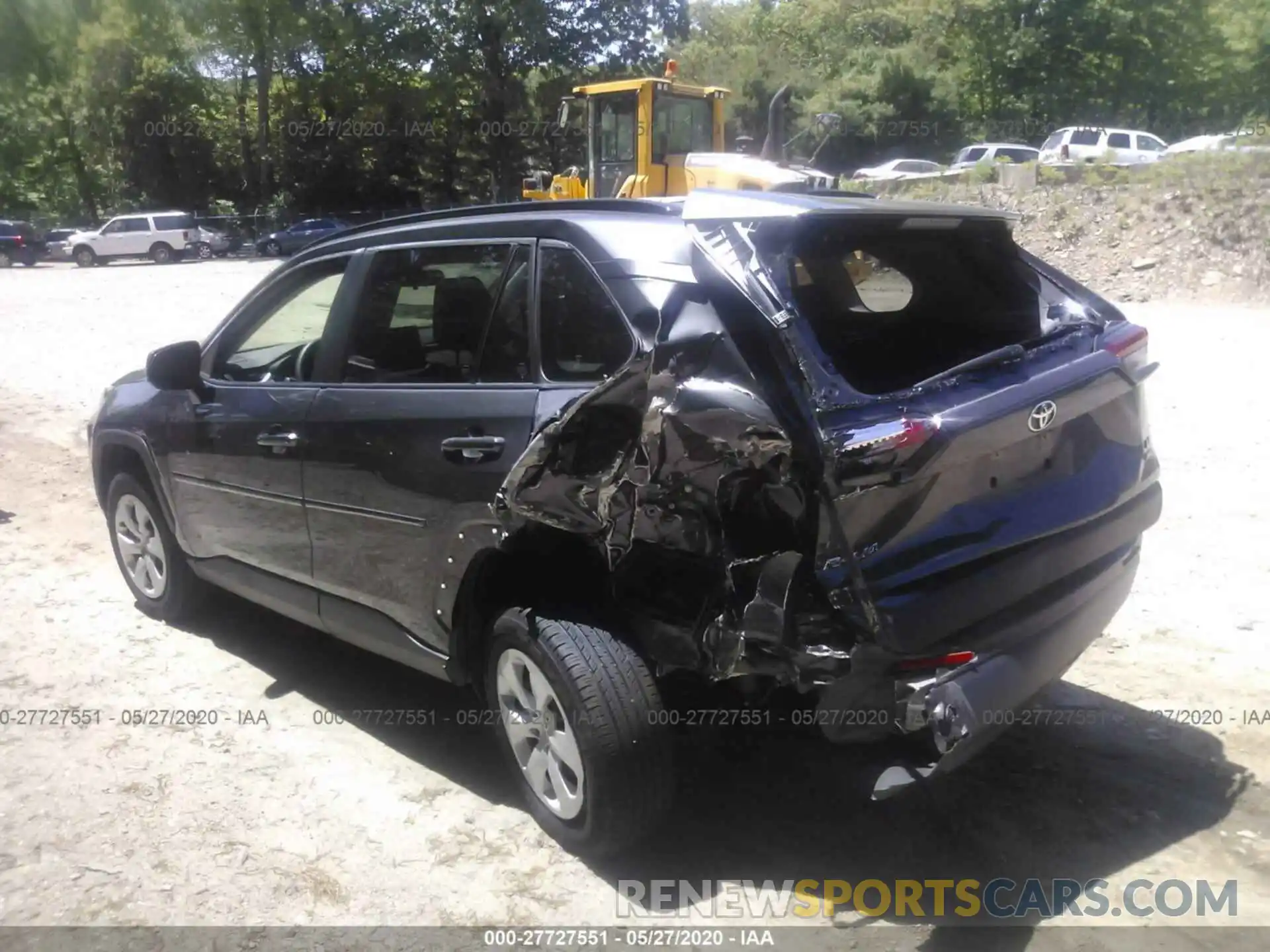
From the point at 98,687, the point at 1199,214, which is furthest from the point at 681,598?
the point at 1199,214

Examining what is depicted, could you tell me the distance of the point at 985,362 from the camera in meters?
3.14

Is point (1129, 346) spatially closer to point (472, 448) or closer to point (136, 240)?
point (472, 448)

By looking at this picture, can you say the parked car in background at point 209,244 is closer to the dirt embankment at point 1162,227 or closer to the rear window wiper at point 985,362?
the dirt embankment at point 1162,227

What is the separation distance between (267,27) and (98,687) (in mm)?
37949

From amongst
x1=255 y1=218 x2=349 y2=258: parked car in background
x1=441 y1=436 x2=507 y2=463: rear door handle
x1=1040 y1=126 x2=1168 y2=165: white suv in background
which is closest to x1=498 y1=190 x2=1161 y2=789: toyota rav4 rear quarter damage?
x1=441 y1=436 x2=507 y2=463: rear door handle

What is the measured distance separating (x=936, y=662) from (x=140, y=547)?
4.22m

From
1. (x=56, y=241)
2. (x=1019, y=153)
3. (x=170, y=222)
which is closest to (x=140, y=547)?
(x=1019, y=153)

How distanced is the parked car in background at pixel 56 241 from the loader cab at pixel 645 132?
93.2 feet

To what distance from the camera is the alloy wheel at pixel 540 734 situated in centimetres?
342

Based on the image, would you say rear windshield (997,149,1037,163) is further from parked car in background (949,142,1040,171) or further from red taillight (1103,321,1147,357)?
red taillight (1103,321,1147,357)

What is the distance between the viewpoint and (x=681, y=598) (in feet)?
10.4

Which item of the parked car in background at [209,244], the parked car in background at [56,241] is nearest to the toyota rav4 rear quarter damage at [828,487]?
the parked car in background at [209,244]

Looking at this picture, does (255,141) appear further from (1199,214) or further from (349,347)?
(349,347)

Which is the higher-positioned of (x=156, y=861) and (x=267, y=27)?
(x=267, y=27)
